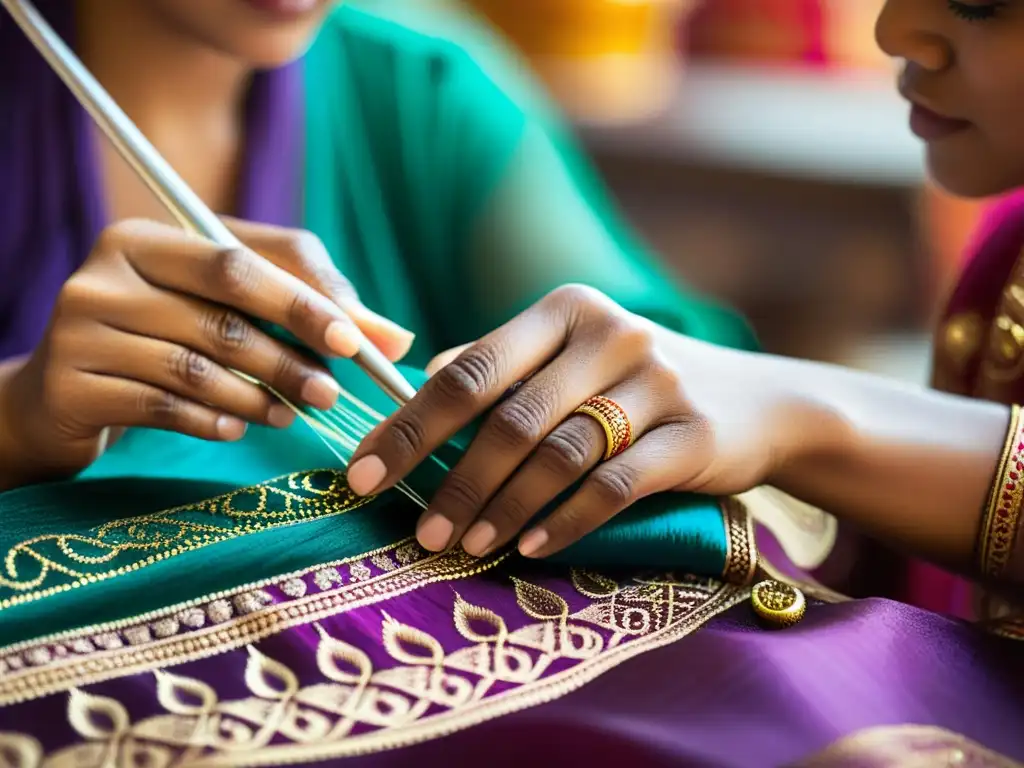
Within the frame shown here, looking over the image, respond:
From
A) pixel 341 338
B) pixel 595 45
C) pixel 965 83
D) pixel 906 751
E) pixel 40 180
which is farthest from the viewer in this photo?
pixel 595 45

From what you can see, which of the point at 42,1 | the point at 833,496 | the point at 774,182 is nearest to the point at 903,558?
the point at 833,496

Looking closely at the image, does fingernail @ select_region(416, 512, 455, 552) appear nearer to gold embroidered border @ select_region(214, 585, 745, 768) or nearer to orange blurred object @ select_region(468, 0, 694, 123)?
gold embroidered border @ select_region(214, 585, 745, 768)

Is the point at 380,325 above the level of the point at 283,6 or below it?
below

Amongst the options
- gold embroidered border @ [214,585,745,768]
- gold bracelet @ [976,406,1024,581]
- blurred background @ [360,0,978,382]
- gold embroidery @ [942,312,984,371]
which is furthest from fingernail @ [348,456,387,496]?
blurred background @ [360,0,978,382]

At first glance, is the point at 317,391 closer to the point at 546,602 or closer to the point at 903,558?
the point at 546,602

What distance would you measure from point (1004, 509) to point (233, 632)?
331 mm

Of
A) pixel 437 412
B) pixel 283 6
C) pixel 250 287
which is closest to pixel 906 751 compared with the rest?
pixel 437 412

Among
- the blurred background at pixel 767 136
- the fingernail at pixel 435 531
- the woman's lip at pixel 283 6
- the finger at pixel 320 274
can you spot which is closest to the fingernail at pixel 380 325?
the finger at pixel 320 274

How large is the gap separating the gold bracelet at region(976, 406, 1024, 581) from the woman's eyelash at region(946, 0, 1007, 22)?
8.2 inches

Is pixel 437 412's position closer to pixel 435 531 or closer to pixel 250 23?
pixel 435 531

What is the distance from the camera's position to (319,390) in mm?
468

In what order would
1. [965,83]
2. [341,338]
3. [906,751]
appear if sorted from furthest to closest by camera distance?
[965,83] → [341,338] → [906,751]

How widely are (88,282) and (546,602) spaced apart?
9.6 inches

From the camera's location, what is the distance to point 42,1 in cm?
71
